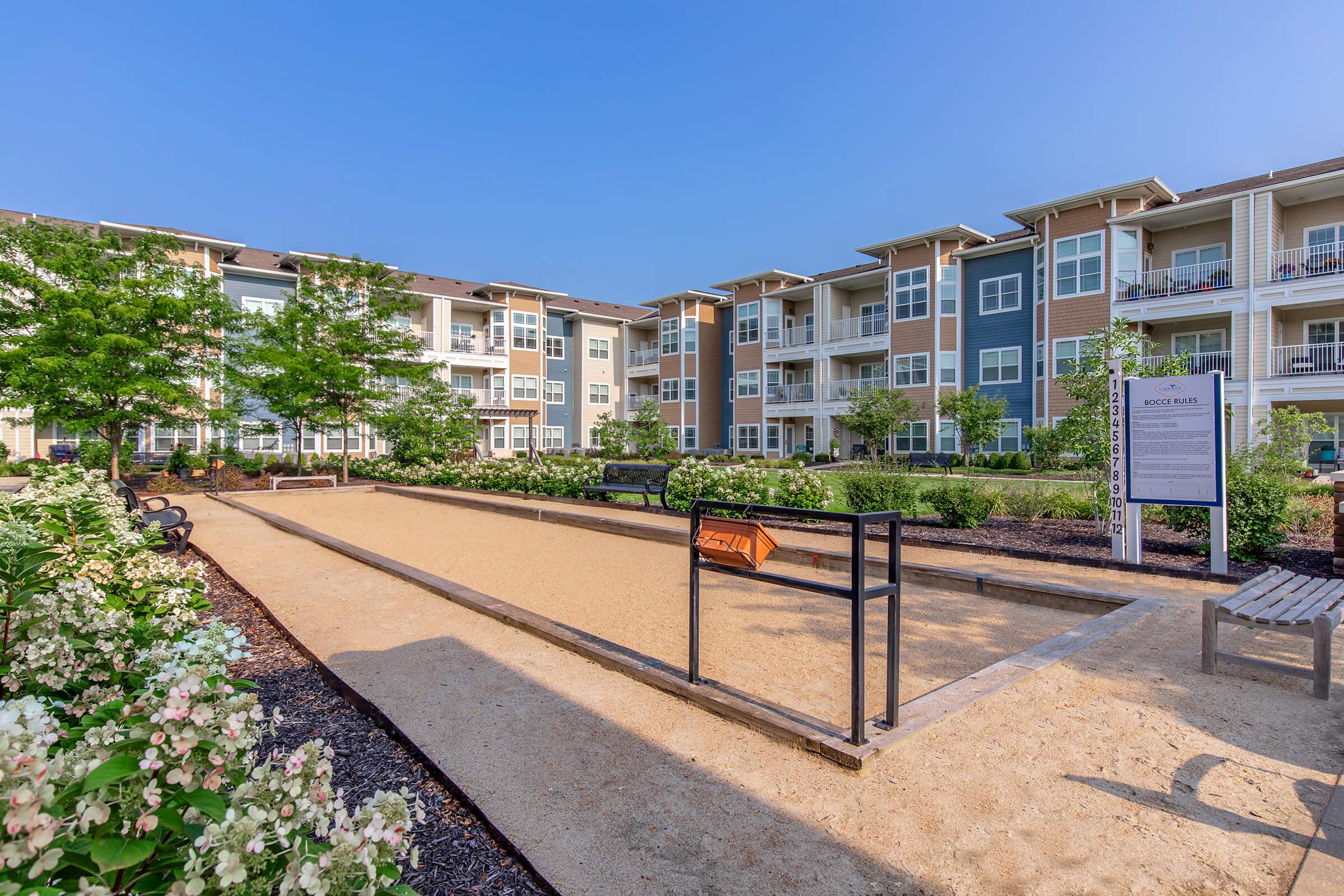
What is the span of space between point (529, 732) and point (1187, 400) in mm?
7719

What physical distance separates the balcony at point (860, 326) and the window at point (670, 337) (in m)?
11.4

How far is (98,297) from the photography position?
17.6 m

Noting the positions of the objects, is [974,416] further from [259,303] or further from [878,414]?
[259,303]

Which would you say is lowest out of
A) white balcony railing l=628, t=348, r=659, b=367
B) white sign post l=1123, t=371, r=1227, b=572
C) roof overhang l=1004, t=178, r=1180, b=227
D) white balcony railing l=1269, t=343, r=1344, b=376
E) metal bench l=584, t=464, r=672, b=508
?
metal bench l=584, t=464, r=672, b=508

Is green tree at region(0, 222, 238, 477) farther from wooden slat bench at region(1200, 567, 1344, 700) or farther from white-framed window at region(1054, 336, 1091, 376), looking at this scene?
white-framed window at region(1054, 336, 1091, 376)

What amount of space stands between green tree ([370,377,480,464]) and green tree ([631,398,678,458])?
14.8 m

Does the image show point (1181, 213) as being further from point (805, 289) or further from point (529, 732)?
point (529, 732)

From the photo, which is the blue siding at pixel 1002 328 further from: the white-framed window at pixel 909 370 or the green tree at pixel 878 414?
the green tree at pixel 878 414

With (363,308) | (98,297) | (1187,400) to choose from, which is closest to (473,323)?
(363,308)

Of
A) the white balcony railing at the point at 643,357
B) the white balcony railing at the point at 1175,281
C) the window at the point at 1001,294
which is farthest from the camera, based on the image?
the white balcony railing at the point at 643,357

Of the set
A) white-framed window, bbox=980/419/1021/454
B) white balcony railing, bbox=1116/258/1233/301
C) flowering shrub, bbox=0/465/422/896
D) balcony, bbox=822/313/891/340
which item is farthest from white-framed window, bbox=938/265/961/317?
flowering shrub, bbox=0/465/422/896

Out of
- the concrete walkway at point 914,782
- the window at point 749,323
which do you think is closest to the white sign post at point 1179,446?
the concrete walkway at point 914,782

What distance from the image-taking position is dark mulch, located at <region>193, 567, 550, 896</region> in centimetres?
257

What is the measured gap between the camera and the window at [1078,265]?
94.2 ft
